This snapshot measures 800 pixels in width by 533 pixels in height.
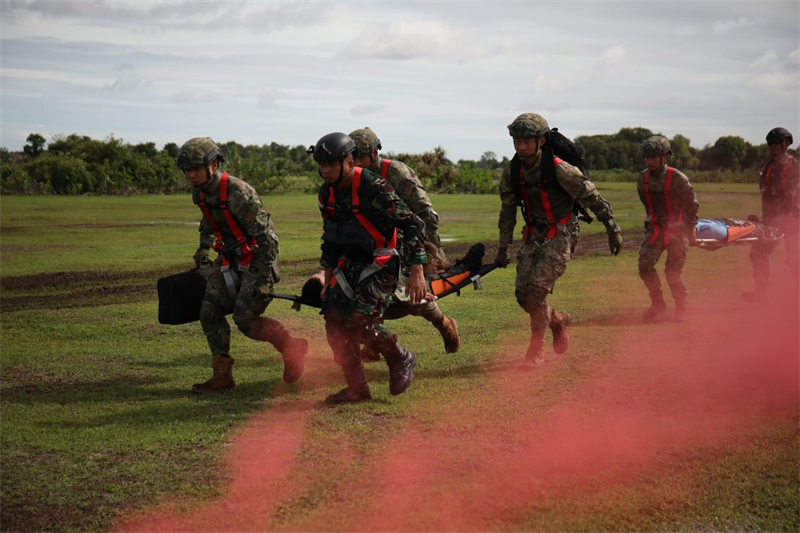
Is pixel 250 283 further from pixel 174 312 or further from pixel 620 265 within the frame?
pixel 620 265

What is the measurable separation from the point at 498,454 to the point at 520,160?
154 inches

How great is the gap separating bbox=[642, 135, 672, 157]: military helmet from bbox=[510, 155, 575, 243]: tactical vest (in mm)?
3203

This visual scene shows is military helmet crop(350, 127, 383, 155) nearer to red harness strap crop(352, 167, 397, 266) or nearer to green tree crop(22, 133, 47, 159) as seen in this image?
red harness strap crop(352, 167, 397, 266)

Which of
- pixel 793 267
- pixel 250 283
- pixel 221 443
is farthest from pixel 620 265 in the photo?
pixel 221 443

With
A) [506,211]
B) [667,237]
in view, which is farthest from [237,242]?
[667,237]

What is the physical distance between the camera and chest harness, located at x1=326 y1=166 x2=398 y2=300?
25.7 feet

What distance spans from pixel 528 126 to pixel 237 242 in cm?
338

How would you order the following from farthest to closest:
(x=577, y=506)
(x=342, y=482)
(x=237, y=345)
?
(x=237, y=345), (x=342, y=482), (x=577, y=506)

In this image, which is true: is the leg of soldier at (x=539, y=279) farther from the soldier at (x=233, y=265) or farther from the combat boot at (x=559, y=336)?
the soldier at (x=233, y=265)

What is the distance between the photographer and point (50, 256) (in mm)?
20906

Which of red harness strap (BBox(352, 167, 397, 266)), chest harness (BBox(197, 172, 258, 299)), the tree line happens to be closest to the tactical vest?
red harness strap (BBox(352, 167, 397, 266))

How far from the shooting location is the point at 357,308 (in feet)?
25.8

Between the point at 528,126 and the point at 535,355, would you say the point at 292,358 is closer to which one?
the point at 535,355

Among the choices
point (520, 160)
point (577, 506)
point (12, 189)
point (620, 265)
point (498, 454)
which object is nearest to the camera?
point (577, 506)
